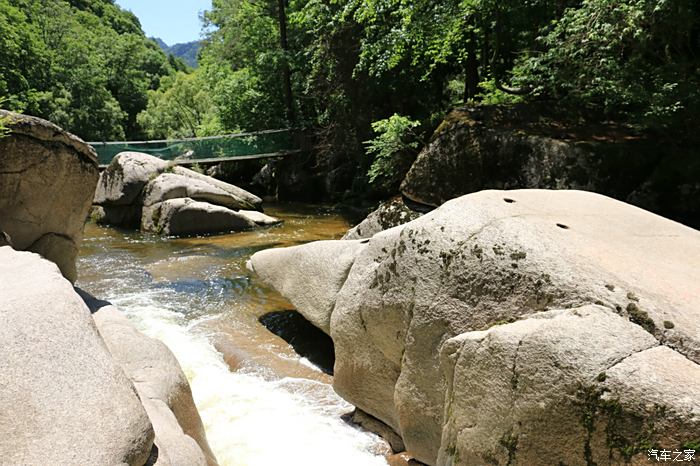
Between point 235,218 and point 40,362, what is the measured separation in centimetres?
1223

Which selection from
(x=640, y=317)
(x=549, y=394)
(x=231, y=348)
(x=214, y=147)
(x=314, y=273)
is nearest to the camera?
(x=549, y=394)

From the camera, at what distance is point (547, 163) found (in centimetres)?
837

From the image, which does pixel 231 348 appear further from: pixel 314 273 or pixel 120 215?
pixel 120 215

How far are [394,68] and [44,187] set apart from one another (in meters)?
11.5

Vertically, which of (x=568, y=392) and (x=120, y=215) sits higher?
(x=568, y=392)

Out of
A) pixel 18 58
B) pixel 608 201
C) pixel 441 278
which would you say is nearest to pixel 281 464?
pixel 441 278

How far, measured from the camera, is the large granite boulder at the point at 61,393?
9.11ft

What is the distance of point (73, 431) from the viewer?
2857 millimetres

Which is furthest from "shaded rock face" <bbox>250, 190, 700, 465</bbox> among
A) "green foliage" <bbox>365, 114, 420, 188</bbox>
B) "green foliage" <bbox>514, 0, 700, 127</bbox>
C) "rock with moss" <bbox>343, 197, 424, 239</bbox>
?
"green foliage" <bbox>365, 114, 420, 188</bbox>

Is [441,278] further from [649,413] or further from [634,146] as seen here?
[634,146]

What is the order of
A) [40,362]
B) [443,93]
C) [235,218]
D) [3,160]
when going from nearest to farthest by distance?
[40,362] → [3,160] → [235,218] → [443,93]

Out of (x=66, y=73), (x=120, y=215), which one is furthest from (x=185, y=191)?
(x=66, y=73)

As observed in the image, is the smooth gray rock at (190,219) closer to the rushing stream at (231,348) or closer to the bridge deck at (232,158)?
the rushing stream at (231,348)

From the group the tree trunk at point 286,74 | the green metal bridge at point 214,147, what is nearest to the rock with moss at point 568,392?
the green metal bridge at point 214,147
